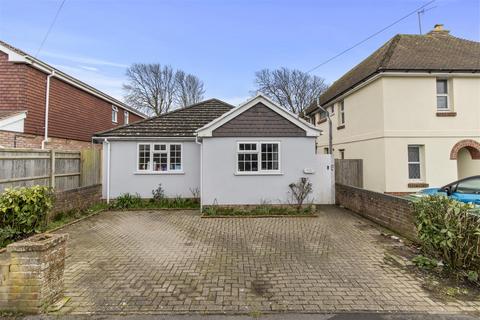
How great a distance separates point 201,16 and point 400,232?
11.7 meters

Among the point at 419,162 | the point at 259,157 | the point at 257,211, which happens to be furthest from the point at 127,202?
the point at 419,162

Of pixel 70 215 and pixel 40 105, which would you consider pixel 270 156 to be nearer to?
pixel 70 215

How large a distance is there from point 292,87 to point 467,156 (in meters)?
28.8

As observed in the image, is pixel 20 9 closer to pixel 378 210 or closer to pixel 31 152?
pixel 31 152

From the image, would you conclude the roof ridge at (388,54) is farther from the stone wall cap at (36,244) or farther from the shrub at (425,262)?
the stone wall cap at (36,244)

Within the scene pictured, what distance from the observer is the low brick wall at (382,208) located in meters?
7.00

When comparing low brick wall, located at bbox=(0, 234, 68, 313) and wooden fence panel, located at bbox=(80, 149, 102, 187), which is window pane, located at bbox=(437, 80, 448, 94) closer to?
low brick wall, located at bbox=(0, 234, 68, 313)

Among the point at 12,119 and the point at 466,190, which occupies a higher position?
the point at 12,119

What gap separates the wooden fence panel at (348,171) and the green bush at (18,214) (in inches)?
456

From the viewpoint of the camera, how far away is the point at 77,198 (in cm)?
1013

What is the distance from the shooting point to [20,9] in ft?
29.0

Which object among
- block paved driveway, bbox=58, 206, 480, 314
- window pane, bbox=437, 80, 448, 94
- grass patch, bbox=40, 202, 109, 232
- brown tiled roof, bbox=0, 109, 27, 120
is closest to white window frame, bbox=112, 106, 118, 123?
brown tiled roof, bbox=0, 109, 27, 120

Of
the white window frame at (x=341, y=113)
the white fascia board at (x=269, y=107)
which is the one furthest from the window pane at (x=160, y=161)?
the white window frame at (x=341, y=113)

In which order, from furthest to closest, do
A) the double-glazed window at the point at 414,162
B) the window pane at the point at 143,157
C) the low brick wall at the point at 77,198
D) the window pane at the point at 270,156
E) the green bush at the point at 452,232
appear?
the window pane at the point at 143,157, the double-glazed window at the point at 414,162, the window pane at the point at 270,156, the low brick wall at the point at 77,198, the green bush at the point at 452,232
